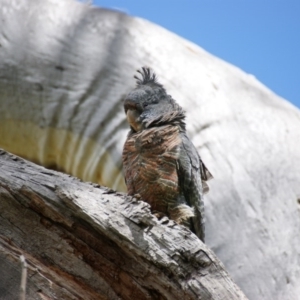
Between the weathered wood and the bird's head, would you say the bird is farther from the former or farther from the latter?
the weathered wood

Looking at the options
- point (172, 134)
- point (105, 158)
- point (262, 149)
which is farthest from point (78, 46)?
point (172, 134)

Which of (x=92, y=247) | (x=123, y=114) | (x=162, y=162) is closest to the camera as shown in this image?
(x=92, y=247)

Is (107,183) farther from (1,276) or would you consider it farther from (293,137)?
(1,276)

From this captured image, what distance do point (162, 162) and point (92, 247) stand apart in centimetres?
33

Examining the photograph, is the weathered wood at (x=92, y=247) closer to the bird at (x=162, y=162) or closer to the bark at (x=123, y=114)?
the bird at (x=162, y=162)

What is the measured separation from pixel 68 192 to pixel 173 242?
185 millimetres

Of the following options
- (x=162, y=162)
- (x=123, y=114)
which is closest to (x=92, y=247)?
(x=162, y=162)

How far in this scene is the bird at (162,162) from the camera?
4.73 ft

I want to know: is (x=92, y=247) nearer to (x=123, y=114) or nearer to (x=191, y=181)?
(x=191, y=181)

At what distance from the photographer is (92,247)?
1.17 metres

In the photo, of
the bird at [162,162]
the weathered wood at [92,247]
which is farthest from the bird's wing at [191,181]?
the weathered wood at [92,247]

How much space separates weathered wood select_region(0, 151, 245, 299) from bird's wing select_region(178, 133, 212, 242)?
277 millimetres

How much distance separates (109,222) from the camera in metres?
1.14

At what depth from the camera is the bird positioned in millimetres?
1442
